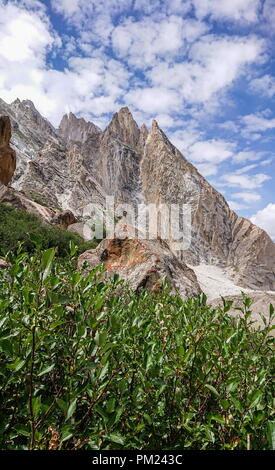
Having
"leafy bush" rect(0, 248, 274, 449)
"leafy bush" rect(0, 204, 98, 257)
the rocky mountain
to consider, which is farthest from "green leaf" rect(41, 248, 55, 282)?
the rocky mountain

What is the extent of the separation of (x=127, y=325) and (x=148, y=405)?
0.67 m

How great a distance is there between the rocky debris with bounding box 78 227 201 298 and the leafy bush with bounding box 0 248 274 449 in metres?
6.56

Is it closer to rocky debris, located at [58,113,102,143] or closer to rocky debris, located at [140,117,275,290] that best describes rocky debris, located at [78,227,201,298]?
rocky debris, located at [140,117,275,290]

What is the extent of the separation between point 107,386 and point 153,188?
63.2 m

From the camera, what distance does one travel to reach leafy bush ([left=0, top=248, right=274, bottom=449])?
1.50 m

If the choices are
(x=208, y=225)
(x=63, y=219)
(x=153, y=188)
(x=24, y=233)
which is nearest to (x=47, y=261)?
(x=24, y=233)

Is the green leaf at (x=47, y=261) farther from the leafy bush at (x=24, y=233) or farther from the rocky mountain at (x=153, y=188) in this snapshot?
the rocky mountain at (x=153, y=188)

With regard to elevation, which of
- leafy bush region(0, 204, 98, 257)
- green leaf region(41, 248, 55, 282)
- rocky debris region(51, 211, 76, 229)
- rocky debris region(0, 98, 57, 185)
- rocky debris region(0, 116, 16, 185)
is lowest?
green leaf region(41, 248, 55, 282)

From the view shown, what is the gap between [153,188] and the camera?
210ft

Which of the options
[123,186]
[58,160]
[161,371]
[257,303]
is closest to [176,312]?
[161,371]

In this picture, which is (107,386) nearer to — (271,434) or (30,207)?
(271,434)
